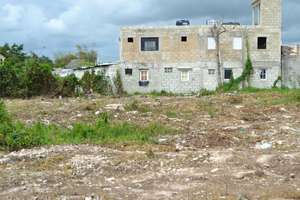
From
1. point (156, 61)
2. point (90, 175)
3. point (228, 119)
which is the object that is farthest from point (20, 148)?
point (156, 61)

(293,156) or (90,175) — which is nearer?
(90,175)

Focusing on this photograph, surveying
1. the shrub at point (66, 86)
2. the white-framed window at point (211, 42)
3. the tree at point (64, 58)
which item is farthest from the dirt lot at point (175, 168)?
the tree at point (64, 58)

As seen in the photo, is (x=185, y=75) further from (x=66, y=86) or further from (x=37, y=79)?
(x=37, y=79)

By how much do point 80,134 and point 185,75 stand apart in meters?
24.5

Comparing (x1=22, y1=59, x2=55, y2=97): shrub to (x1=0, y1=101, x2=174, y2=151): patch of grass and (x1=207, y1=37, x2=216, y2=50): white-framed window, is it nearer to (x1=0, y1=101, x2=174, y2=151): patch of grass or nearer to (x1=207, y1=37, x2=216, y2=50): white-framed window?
(x1=207, y1=37, x2=216, y2=50): white-framed window

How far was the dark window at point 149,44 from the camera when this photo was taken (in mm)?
39375

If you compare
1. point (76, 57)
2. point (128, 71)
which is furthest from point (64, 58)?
point (128, 71)

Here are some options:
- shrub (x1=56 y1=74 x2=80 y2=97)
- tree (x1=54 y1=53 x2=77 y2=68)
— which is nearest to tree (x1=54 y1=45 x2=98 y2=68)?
tree (x1=54 y1=53 x2=77 y2=68)

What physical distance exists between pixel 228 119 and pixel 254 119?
840mm

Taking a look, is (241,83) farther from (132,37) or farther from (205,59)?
(132,37)

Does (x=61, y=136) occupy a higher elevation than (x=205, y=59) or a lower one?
lower

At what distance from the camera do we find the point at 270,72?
1539 inches

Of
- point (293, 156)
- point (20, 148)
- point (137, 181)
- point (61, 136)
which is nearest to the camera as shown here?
point (137, 181)

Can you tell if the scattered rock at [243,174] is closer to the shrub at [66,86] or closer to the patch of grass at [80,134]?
the patch of grass at [80,134]
